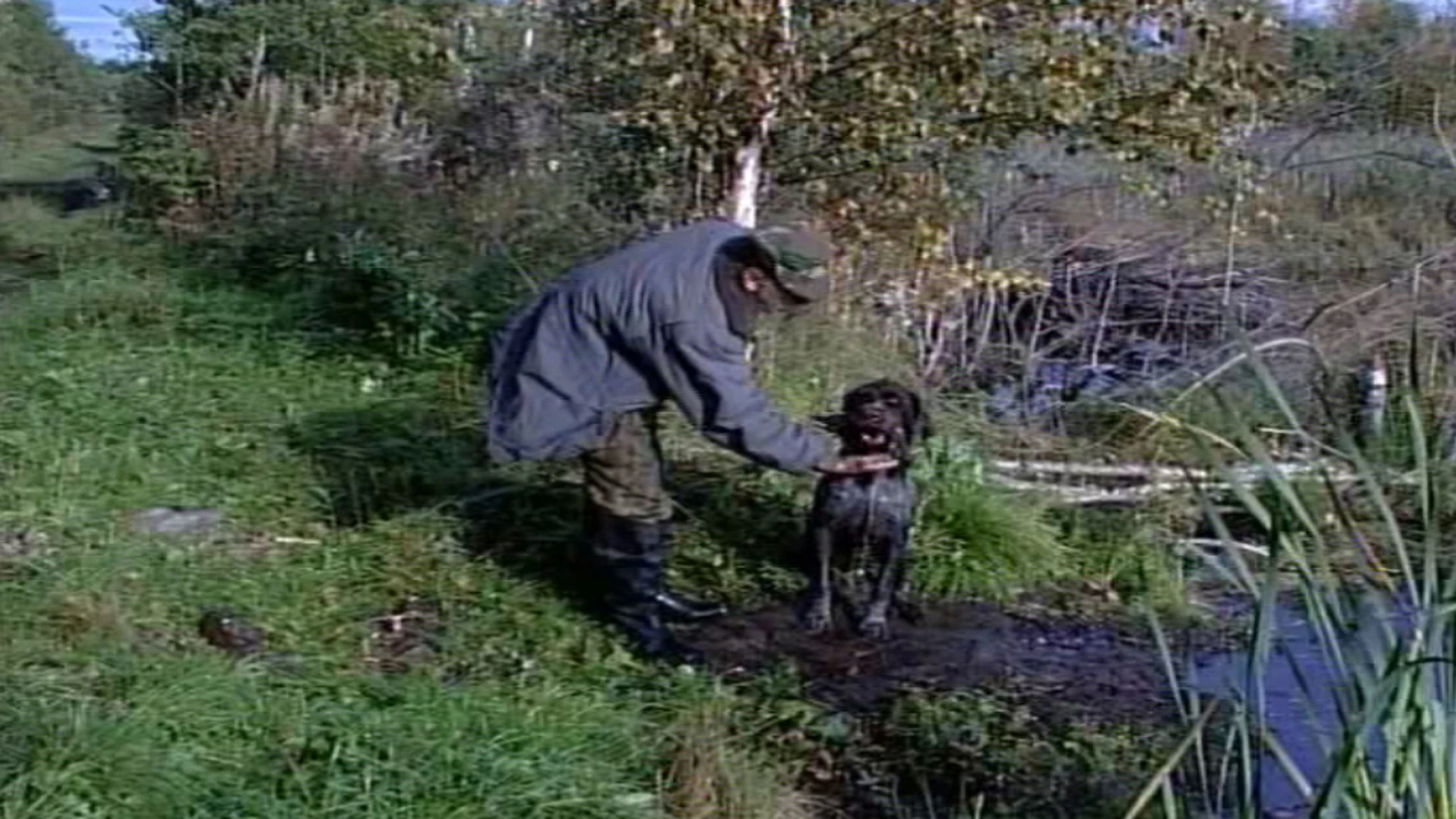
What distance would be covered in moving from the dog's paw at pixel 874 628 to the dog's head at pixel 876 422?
63 cm

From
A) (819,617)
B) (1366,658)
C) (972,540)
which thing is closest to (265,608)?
(819,617)

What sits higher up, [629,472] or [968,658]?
[629,472]

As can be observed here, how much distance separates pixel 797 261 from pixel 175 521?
307cm

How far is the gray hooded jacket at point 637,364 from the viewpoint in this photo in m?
6.71

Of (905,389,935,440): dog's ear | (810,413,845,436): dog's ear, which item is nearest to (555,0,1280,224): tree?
(905,389,935,440): dog's ear

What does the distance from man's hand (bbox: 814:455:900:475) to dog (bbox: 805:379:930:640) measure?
3cm

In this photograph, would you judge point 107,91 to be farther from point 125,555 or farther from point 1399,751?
point 1399,751

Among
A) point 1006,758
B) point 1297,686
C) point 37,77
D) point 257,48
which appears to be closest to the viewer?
point 1297,686

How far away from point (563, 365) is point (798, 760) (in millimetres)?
1655

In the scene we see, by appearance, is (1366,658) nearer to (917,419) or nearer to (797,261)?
(797,261)

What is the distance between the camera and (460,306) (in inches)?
430

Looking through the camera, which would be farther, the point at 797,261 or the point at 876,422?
the point at 876,422

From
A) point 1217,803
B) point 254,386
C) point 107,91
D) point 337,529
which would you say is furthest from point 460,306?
point 107,91

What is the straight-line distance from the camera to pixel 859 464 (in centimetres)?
706
